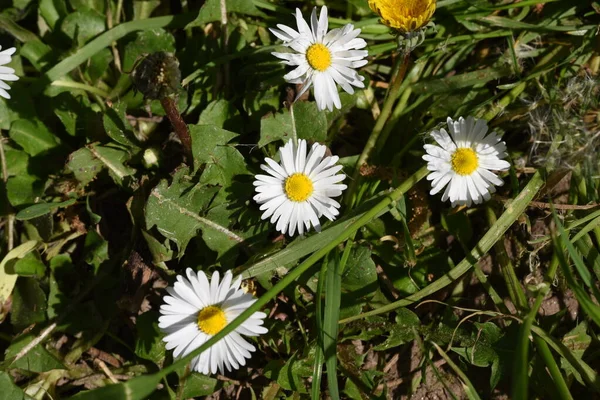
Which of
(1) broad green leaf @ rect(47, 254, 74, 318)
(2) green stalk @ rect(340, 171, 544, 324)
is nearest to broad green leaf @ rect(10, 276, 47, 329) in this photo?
(1) broad green leaf @ rect(47, 254, 74, 318)

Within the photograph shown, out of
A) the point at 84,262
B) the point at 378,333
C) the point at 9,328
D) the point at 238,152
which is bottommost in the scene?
the point at 378,333

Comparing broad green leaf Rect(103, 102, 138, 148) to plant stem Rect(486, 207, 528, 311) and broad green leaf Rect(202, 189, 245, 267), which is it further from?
plant stem Rect(486, 207, 528, 311)

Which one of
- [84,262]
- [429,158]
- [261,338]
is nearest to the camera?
[429,158]

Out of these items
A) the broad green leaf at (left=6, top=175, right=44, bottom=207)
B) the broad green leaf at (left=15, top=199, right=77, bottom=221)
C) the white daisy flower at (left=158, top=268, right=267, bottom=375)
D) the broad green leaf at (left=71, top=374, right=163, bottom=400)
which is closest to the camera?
the broad green leaf at (left=71, top=374, right=163, bottom=400)

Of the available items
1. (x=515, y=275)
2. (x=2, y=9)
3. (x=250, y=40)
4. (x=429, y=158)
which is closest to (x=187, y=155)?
(x=250, y=40)

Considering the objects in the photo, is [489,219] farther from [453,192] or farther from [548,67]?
[548,67]

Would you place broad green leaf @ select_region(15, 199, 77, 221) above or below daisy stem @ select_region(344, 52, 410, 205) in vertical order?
below

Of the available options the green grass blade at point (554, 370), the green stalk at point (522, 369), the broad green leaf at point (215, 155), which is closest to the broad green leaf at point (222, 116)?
the broad green leaf at point (215, 155)

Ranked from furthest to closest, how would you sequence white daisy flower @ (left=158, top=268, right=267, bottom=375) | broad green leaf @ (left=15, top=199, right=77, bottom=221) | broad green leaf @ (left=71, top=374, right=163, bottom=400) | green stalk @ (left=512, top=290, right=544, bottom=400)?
broad green leaf @ (left=15, top=199, right=77, bottom=221)
white daisy flower @ (left=158, top=268, right=267, bottom=375)
green stalk @ (left=512, top=290, right=544, bottom=400)
broad green leaf @ (left=71, top=374, right=163, bottom=400)

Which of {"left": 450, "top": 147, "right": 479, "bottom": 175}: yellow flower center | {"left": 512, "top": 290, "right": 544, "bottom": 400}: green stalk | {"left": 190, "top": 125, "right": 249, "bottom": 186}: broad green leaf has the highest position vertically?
{"left": 190, "top": 125, "right": 249, "bottom": 186}: broad green leaf
